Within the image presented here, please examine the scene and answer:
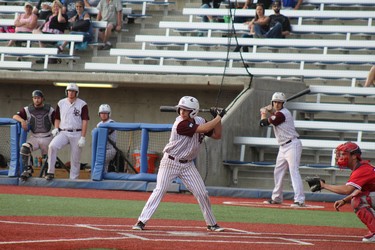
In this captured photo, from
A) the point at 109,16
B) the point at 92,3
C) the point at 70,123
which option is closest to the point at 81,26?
the point at 109,16

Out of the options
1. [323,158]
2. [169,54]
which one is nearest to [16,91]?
[169,54]

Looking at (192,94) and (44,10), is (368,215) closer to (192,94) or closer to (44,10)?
(192,94)

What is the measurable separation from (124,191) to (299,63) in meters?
5.94

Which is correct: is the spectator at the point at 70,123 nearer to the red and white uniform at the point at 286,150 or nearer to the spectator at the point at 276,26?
the red and white uniform at the point at 286,150

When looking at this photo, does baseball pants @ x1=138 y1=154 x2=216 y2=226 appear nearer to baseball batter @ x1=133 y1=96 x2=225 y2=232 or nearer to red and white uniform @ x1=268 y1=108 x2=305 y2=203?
baseball batter @ x1=133 y1=96 x2=225 y2=232

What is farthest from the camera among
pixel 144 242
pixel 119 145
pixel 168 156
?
pixel 119 145

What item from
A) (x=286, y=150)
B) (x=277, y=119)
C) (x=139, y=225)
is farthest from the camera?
(x=286, y=150)

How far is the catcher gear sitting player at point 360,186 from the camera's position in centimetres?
947

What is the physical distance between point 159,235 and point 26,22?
15223mm

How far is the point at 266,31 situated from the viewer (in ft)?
72.7

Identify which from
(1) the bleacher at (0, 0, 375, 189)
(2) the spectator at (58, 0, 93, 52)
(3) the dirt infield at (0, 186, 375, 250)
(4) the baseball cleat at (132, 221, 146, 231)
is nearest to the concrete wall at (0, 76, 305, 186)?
(1) the bleacher at (0, 0, 375, 189)

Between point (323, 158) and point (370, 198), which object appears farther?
point (323, 158)

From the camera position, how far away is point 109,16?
76.7 ft

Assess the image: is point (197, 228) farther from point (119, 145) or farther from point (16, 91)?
point (16, 91)
